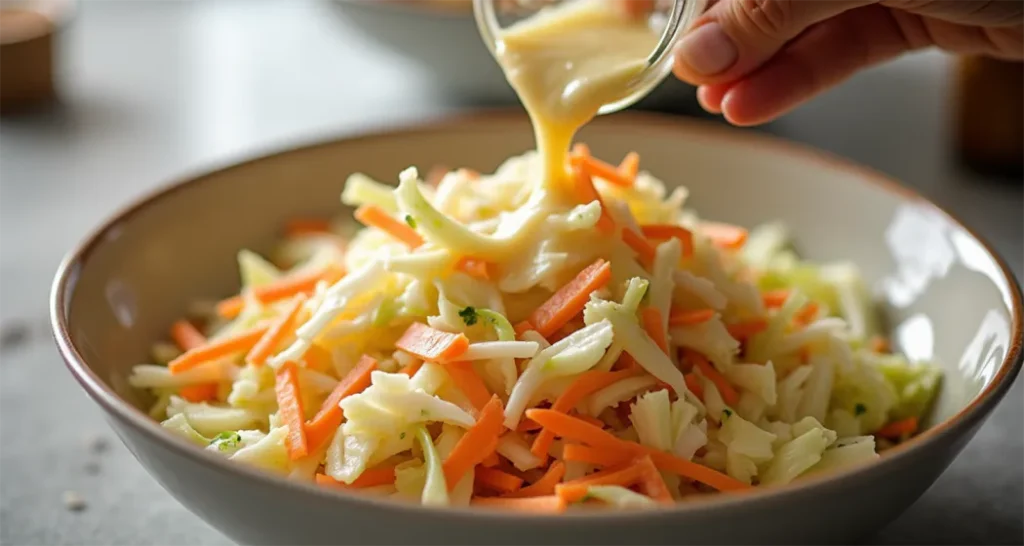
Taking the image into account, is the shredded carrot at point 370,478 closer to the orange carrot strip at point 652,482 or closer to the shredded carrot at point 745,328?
the orange carrot strip at point 652,482

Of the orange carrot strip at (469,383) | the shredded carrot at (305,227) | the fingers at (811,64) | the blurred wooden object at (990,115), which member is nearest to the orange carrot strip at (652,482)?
the orange carrot strip at (469,383)

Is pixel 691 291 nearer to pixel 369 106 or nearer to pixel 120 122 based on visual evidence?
pixel 369 106

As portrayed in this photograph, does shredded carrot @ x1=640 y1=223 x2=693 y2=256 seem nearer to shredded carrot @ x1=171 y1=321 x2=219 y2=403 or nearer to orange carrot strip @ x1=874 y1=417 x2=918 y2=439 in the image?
orange carrot strip @ x1=874 y1=417 x2=918 y2=439

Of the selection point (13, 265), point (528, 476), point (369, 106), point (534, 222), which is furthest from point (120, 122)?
point (528, 476)

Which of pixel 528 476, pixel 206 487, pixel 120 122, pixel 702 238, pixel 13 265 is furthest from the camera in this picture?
pixel 120 122

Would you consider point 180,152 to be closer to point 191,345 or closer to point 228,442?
point 191,345

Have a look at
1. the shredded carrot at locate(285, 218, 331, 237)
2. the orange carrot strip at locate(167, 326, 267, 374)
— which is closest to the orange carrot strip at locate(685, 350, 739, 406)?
the orange carrot strip at locate(167, 326, 267, 374)

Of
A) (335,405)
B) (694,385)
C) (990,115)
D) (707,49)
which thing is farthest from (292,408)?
(990,115)
